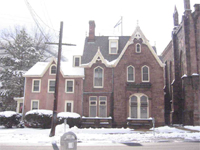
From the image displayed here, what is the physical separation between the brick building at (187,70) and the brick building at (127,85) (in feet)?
9.30

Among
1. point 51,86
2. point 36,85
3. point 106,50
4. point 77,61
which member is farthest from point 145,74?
point 36,85

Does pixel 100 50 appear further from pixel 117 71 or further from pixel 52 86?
pixel 52 86

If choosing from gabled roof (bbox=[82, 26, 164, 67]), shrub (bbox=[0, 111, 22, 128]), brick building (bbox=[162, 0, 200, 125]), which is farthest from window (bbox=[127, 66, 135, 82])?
shrub (bbox=[0, 111, 22, 128])

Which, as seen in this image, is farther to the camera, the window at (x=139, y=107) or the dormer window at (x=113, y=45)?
the dormer window at (x=113, y=45)

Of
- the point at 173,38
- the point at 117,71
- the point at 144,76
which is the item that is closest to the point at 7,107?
the point at 117,71

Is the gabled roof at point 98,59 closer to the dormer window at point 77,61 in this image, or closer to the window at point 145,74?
the dormer window at point 77,61

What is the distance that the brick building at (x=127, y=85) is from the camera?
81.4 feet

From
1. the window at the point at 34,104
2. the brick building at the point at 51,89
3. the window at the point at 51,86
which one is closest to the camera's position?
the brick building at the point at 51,89

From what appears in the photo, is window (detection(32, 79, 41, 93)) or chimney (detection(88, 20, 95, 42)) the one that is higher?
chimney (detection(88, 20, 95, 42))

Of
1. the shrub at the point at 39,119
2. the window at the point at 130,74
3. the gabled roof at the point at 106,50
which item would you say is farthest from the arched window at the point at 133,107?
the shrub at the point at 39,119

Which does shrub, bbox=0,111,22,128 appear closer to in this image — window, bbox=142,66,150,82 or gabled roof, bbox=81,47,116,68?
gabled roof, bbox=81,47,116,68


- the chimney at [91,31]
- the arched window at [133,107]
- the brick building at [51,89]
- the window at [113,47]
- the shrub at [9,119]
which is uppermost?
the chimney at [91,31]

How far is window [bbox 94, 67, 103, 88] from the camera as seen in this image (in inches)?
1021

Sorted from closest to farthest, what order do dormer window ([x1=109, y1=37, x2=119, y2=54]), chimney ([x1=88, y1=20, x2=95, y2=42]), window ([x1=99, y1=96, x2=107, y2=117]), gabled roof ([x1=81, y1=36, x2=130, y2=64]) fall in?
window ([x1=99, y1=96, x2=107, y2=117]), gabled roof ([x1=81, y1=36, x2=130, y2=64]), dormer window ([x1=109, y1=37, x2=119, y2=54]), chimney ([x1=88, y1=20, x2=95, y2=42])
